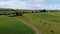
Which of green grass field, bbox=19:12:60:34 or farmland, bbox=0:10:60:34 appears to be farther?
green grass field, bbox=19:12:60:34

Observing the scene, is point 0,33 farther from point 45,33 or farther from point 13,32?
point 45,33

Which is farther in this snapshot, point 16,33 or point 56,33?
point 56,33

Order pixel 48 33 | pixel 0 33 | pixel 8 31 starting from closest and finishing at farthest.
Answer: pixel 0 33, pixel 8 31, pixel 48 33

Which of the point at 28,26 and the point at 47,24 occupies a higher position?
the point at 28,26

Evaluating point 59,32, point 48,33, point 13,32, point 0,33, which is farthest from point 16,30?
point 59,32

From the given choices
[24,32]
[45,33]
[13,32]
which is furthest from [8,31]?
[45,33]

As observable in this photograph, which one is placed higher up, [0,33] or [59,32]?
[0,33]

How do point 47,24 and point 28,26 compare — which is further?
point 47,24

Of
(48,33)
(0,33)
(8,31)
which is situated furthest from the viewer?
(48,33)

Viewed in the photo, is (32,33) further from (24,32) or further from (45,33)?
(45,33)

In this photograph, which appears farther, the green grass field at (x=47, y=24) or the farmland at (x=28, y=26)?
the green grass field at (x=47, y=24)
